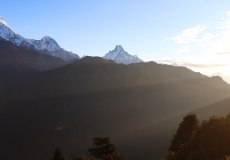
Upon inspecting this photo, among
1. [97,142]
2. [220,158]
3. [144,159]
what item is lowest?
[220,158]

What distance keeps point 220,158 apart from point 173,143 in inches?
627

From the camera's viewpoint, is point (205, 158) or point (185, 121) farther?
point (185, 121)

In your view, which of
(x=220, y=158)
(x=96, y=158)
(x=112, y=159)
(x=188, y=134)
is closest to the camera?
(x=220, y=158)

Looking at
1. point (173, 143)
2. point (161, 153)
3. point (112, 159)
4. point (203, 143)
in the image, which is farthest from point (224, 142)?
point (161, 153)

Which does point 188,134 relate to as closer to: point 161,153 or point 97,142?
point 97,142

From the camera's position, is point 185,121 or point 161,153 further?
point 161,153

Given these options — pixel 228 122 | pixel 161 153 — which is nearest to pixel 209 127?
pixel 228 122

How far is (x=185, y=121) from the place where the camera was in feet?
170

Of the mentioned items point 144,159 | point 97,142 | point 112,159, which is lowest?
point 112,159

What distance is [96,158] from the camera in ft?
182

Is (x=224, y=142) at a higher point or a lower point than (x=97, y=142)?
lower

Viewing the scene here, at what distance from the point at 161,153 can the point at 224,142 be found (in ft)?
523

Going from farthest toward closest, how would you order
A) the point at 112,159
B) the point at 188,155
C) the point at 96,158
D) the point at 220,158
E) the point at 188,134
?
the point at 96,158 < the point at 188,134 < the point at 112,159 < the point at 188,155 < the point at 220,158

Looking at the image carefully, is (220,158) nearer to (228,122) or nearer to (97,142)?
(228,122)
